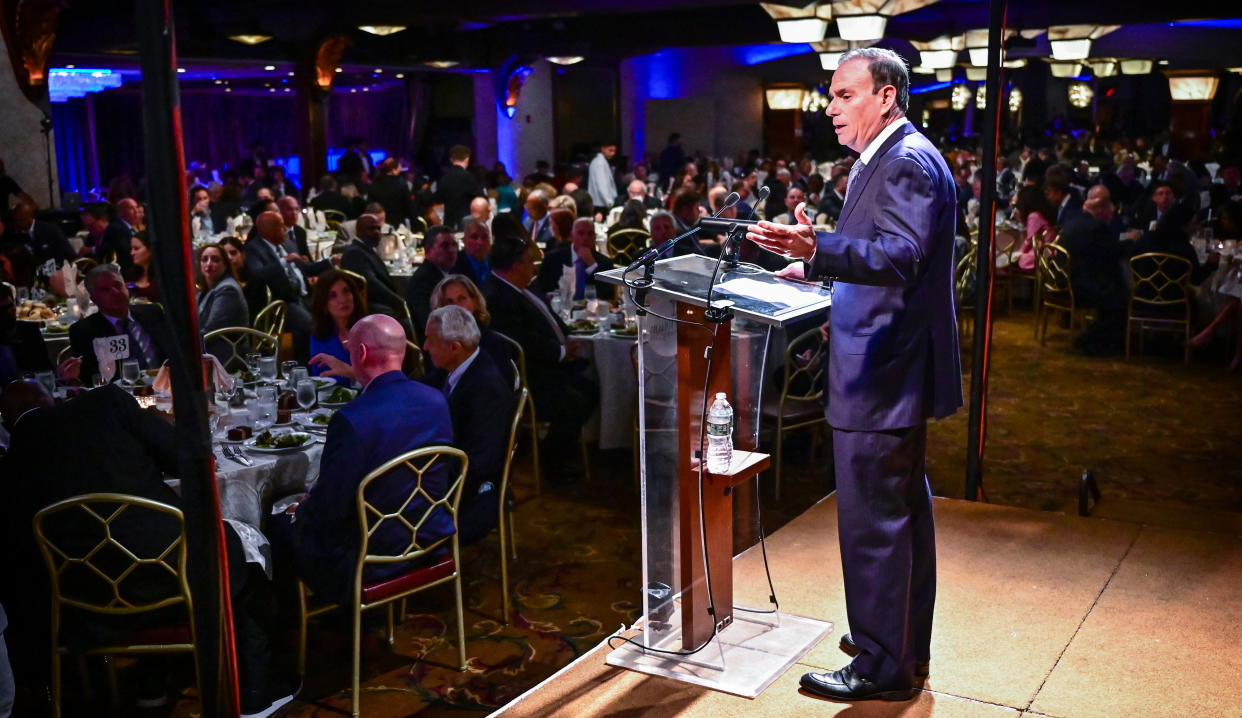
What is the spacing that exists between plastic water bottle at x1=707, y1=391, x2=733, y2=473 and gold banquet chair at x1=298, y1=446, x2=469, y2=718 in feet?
3.08

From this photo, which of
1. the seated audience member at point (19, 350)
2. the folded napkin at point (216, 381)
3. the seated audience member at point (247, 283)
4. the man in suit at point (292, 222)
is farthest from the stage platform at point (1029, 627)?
the man in suit at point (292, 222)

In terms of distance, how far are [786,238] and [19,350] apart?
13.6ft

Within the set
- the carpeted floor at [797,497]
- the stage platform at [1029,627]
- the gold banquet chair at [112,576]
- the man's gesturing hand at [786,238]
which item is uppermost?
the man's gesturing hand at [786,238]

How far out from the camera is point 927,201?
98.7 inches

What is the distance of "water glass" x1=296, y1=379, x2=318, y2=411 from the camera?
4273 millimetres

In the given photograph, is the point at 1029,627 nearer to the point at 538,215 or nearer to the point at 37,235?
the point at 538,215

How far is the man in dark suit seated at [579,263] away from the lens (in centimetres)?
684

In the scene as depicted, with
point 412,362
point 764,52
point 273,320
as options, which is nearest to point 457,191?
point 273,320

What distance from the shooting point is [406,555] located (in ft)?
11.6

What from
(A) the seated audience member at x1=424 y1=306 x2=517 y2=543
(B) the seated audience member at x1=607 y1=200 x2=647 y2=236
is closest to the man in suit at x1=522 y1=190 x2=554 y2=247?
(B) the seated audience member at x1=607 y1=200 x2=647 y2=236

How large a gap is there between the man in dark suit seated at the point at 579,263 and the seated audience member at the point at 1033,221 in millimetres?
3894

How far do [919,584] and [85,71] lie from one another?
2116 cm

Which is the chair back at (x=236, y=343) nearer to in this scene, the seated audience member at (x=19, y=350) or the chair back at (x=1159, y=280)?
the seated audience member at (x=19, y=350)

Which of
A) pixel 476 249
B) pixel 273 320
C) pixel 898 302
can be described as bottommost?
pixel 273 320
